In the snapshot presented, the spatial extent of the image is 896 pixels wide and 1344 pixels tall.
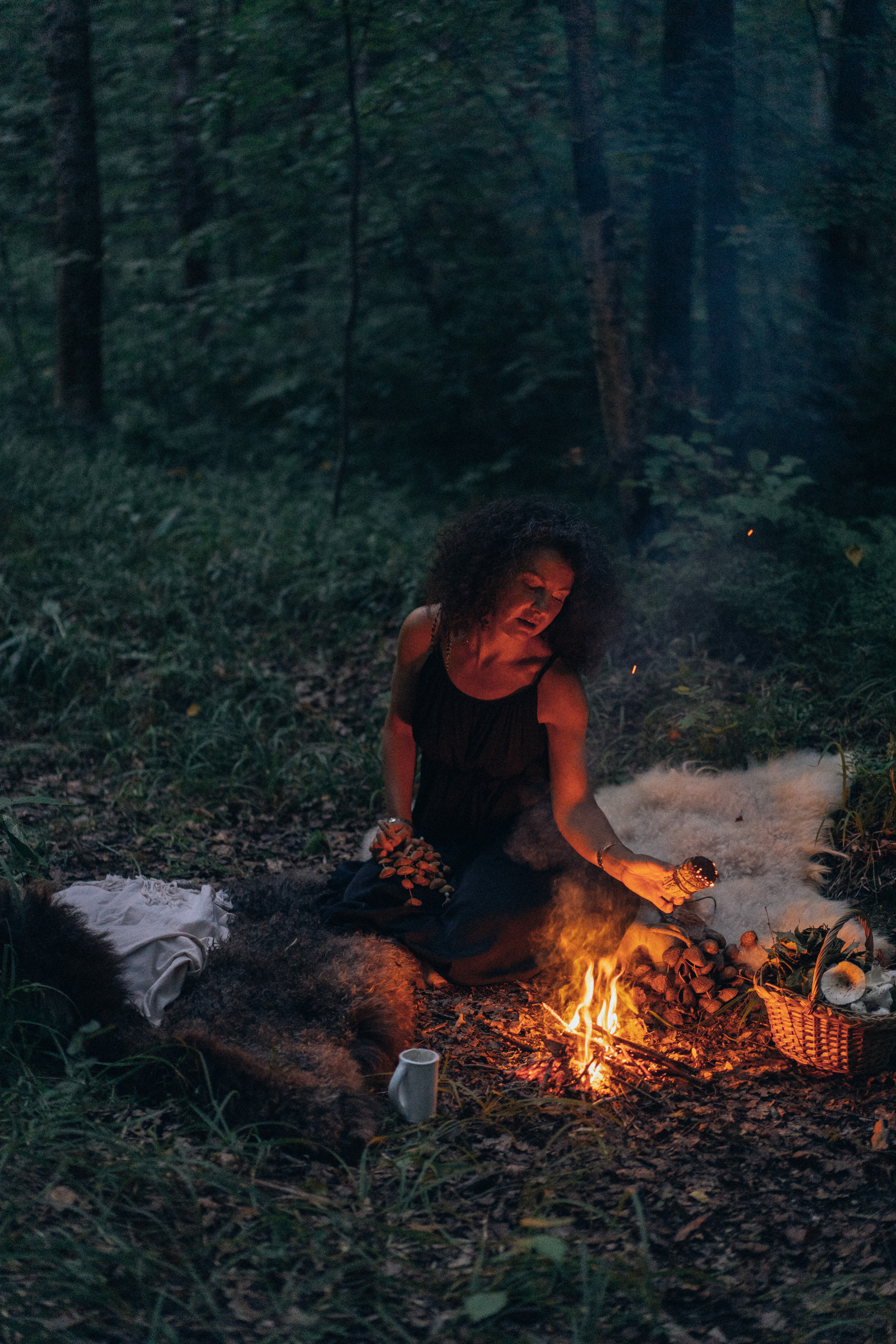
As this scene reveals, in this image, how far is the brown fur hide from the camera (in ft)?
7.78

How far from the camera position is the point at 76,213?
827 cm

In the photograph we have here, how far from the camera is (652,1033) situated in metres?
2.92

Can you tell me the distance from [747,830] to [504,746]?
1.04 metres

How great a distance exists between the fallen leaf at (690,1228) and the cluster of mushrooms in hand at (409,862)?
1.29m

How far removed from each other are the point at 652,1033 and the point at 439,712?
47.8 inches

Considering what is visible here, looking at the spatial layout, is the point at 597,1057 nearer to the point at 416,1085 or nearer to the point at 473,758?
the point at 416,1085

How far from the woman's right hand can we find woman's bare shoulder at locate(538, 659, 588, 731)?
591 mm

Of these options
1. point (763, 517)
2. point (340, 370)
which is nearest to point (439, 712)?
point (763, 517)

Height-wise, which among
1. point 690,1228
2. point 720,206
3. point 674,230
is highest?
point 720,206

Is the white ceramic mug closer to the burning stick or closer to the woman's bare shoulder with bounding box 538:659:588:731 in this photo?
the burning stick

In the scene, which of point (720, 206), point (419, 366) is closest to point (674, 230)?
point (720, 206)

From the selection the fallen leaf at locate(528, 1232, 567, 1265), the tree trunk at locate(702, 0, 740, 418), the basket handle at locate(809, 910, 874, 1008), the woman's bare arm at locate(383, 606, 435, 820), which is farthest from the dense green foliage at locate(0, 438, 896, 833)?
the fallen leaf at locate(528, 1232, 567, 1265)

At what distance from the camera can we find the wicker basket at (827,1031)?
257cm

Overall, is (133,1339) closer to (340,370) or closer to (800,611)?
(800,611)
